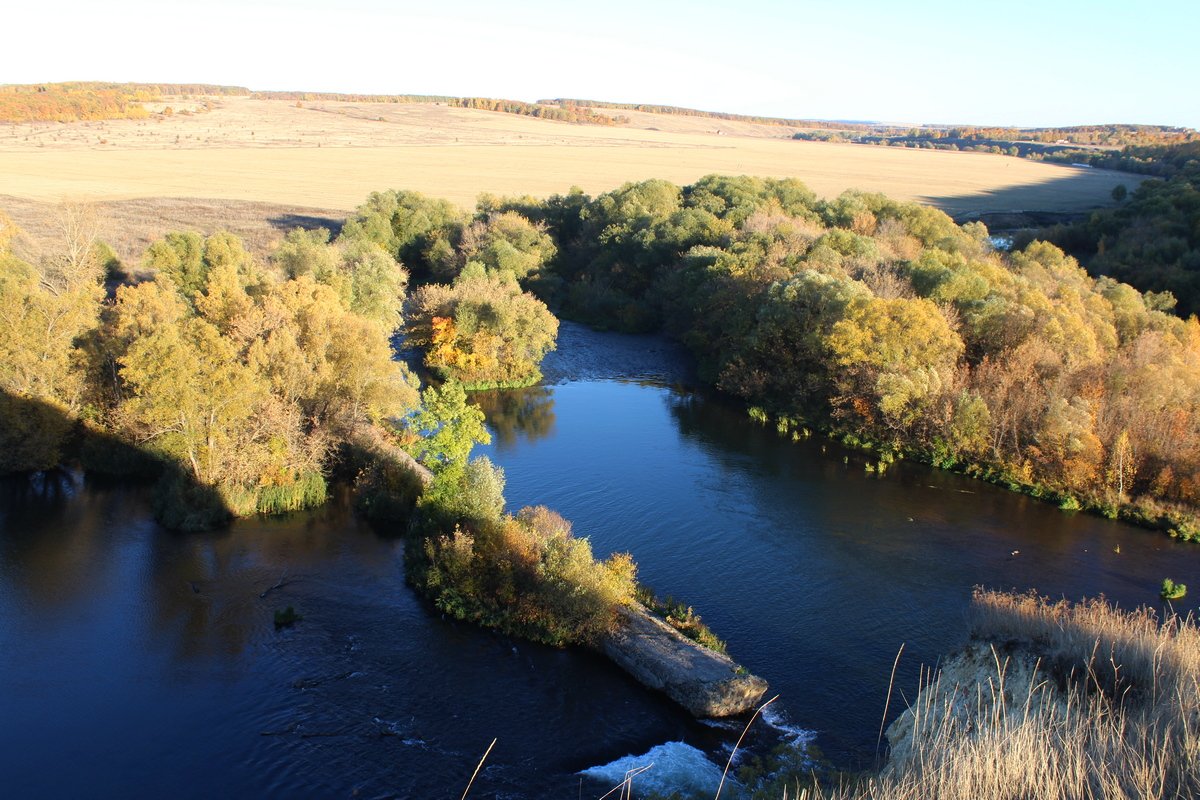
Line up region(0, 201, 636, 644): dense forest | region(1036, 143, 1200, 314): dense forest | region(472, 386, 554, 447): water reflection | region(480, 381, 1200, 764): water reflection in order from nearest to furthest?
1. region(480, 381, 1200, 764): water reflection
2. region(0, 201, 636, 644): dense forest
3. region(472, 386, 554, 447): water reflection
4. region(1036, 143, 1200, 314): dense forest

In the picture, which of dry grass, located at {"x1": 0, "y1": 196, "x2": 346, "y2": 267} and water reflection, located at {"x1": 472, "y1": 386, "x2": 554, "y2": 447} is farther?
dry grass, located at {"x1": 0, "y1": 196, "x2": 346, "y2": 267}

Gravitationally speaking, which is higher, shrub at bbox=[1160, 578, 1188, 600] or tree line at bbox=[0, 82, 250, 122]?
tree line at bbox=[0, 82, 250, 122]

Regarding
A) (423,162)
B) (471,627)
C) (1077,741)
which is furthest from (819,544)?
(423,162)

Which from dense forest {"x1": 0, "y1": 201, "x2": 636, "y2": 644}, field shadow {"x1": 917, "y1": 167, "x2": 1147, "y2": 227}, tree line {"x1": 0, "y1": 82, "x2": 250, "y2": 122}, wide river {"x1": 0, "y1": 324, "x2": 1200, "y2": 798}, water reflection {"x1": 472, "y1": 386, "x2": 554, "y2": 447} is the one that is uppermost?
tree line {"x1": 0, "y1": 82, "x2": 250, "y2": 122}

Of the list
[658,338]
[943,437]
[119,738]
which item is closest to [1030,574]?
[943,437]

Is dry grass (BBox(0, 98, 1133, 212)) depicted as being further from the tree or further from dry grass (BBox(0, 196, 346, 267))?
the tree

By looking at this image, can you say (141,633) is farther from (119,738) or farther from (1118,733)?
(1118,733)

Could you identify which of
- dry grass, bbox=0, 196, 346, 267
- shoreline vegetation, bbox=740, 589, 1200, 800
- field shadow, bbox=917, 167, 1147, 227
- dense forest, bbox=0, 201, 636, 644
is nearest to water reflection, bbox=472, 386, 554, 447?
dense forest, bbox=0, 201, 636, 644

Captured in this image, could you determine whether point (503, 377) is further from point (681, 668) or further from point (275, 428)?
point (681, 668)
